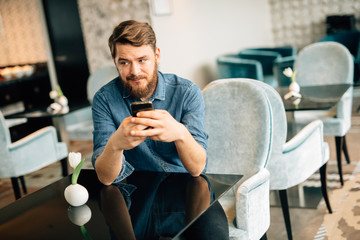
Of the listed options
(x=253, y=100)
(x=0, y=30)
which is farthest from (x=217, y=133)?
(x=0, y=30)

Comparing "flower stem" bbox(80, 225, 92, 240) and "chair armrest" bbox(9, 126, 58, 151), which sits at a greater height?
"flower stem" bbox(80, 225, 92, 240)

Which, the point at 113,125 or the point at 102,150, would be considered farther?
the point at 113,125

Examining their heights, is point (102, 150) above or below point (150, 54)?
below

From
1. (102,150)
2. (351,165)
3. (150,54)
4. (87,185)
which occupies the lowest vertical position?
(351,165)

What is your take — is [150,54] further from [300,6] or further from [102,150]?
[300,6]

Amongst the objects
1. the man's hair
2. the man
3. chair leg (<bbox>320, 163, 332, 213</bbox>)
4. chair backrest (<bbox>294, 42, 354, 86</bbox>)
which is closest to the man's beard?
the man

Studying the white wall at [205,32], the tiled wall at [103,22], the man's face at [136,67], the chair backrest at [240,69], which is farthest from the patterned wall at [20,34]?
the man's face at [136,67]

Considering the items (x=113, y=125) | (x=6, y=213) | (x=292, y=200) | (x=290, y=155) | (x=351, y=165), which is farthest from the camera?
(x=351, y=165)

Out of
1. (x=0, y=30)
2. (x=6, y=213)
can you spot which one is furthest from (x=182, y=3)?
(x=6, y=213)

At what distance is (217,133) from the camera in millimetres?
1986

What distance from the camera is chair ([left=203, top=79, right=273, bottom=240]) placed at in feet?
5.65

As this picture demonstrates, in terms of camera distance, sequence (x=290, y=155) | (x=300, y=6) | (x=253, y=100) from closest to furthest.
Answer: (x=253, y=100) → (x=290, y=155) → (x=300, y=6)

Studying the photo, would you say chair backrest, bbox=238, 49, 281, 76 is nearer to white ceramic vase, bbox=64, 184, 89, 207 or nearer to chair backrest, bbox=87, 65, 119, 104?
chair backrest, bbox=87, 65, 119, 104

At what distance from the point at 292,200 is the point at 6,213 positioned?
2.09 m
